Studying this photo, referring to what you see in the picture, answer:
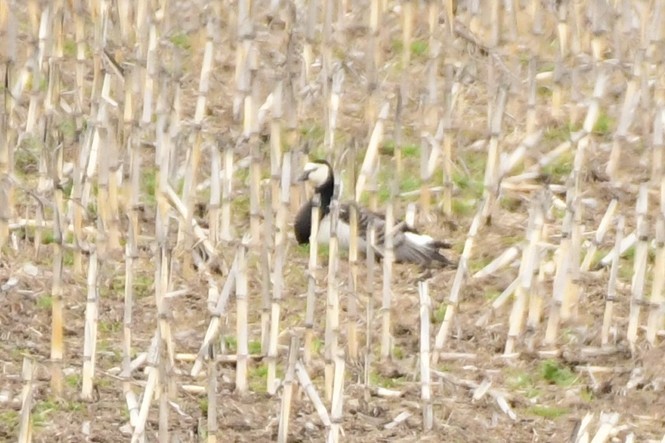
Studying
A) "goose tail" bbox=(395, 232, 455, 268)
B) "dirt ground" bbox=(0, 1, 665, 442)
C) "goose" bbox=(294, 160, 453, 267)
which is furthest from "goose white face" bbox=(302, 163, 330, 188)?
"goose tail" bbox=(395, 232, 455, 268)

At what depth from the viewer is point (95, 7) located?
23.4ft

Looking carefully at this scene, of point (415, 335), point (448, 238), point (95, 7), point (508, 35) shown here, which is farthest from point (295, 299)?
point (508, 35)

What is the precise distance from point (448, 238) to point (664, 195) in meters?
1.83

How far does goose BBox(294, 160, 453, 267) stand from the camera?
726cm

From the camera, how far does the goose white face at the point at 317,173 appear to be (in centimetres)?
779

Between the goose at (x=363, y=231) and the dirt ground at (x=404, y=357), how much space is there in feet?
0.30

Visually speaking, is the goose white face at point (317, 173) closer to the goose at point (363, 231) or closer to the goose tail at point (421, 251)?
the goose at point (363, 231)

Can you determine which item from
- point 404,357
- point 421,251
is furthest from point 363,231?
point 404,357

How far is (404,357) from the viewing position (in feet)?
20.7

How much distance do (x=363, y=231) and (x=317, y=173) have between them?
1.44ft

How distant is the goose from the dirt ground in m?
0.09

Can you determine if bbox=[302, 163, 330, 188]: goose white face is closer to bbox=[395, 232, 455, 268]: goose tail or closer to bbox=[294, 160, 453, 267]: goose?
bbox=[294, 160, 453, 267]: goose

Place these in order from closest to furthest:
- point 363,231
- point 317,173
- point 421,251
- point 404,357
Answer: point 404,357 < point 421,251 < point 363,231 < point 317,173

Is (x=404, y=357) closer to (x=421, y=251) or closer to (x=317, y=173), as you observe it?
(x=421, y=251)
